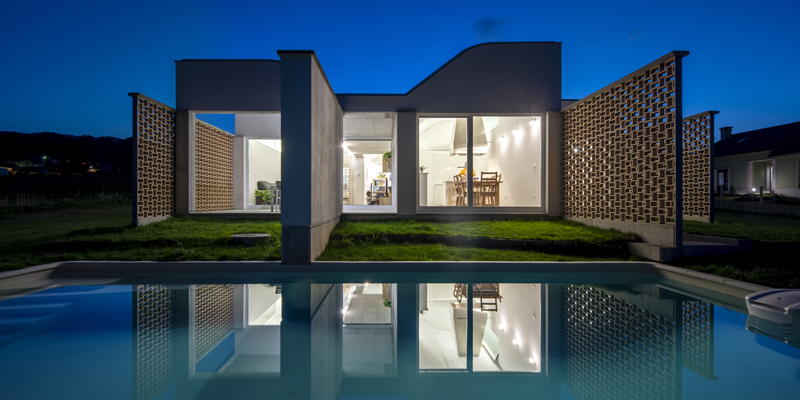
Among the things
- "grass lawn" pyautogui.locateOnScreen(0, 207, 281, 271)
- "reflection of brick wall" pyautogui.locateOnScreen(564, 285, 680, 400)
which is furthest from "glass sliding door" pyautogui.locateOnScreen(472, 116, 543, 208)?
"grass lawn" pyautogui.locateOnScreen(0, 207, 281, 271)

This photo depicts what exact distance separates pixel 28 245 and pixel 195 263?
3611 mm

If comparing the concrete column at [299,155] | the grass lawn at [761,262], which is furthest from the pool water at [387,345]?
the concrete column at [299,155]

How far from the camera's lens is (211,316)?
114 inches

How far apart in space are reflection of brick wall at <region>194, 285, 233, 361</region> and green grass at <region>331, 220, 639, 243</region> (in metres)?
2.50

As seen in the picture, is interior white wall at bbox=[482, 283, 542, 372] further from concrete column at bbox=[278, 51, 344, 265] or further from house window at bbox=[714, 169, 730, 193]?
house window at bbox=[714, 169, 730, 193]

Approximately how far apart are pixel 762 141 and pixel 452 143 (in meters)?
19.4

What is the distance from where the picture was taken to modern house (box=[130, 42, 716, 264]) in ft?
15.3

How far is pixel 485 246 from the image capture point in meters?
5.68

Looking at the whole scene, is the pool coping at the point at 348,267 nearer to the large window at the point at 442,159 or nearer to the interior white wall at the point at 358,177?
the large window at the point at 442,159

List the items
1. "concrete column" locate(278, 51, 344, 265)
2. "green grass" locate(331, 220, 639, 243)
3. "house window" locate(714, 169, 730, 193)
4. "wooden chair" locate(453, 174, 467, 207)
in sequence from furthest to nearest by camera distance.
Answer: "house window" locate(714, 169, 730, 193) → "wooden chair" locate(453, 174, 467, 207) → "green grass" locate(331, 220, 639, 243) → "concrete column" locate(278, 51, 344, 265)

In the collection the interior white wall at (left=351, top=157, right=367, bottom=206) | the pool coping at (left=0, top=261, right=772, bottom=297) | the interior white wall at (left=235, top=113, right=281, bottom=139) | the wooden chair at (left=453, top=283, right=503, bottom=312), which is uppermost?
the interior white wall at (left=235, top=113, right=281, bottom=139)

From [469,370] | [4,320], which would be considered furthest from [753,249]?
[4,320]

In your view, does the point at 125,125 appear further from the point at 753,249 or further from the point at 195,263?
the point at 753,249

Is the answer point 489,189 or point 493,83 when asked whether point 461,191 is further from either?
point 493,83
